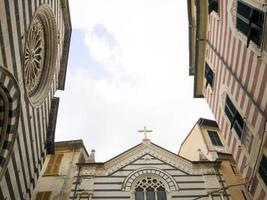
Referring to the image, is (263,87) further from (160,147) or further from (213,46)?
(160,147)

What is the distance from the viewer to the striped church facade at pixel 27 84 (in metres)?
10.7

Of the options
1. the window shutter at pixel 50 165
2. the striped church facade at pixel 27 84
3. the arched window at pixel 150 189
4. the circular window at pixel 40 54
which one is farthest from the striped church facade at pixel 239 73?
the window shutter at pixel 50 165

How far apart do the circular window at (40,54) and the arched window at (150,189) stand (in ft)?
20.3

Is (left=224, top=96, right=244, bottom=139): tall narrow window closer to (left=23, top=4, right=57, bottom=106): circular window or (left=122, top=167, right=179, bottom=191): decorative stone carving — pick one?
(left=122, top=167, right=179, bottom=191): decorative stone carving

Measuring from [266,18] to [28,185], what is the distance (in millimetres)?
11183

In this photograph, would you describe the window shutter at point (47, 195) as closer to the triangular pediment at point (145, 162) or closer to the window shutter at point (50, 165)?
the window shutter at point (50, 165)

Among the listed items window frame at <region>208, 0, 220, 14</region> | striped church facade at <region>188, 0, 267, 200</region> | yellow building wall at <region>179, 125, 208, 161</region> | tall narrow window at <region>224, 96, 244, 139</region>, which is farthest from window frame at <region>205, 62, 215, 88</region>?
yellow building wall at <region>179, 125, 208, 161</region>

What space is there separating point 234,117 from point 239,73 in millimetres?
1852

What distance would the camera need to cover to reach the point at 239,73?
11.5 m

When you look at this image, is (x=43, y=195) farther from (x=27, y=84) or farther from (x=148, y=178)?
(x=27, y=84)

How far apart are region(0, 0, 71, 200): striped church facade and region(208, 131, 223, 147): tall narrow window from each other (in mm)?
10701

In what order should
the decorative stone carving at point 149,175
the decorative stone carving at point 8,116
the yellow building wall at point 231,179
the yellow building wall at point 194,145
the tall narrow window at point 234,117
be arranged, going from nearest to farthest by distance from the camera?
the decorative stone carving at point 8,116
the tall narrow window at point 234,117
the yellow building wall at point 231,179
the decorative stone carving at point 149,175
the yellow building wall at point 194,145

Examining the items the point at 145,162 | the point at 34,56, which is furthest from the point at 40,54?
the point at 145,162

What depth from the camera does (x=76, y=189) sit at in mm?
15094
